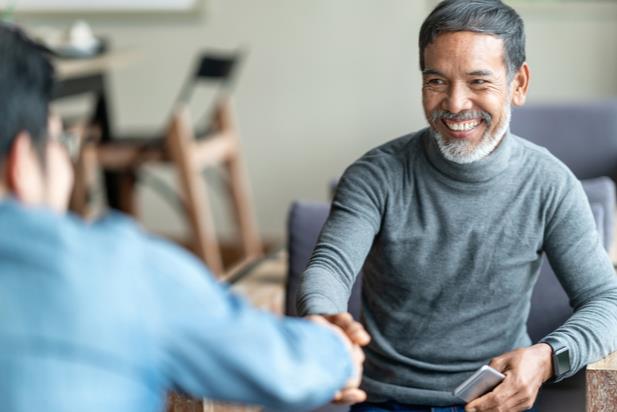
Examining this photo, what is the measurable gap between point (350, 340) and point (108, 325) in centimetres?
57

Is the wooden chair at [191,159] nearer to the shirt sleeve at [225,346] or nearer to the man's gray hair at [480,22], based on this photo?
the man's gray hair at [480,22]

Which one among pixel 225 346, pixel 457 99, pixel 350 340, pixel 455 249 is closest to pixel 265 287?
pixel 455 249

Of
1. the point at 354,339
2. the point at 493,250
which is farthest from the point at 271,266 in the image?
the point at 354,339

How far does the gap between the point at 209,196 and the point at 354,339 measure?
3488 mm

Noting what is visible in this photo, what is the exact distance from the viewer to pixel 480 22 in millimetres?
1728

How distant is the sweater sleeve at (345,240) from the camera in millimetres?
1655

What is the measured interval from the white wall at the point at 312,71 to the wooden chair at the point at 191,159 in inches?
13.8

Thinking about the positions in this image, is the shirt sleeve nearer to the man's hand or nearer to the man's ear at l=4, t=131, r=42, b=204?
the man's ear at l=4, t=131, r=42, b=204

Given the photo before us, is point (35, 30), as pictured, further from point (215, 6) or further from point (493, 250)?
point (493, 250)

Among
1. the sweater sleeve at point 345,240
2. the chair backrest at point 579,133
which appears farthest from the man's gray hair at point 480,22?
the chair backrest at point 579,133

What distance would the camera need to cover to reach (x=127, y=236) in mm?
995

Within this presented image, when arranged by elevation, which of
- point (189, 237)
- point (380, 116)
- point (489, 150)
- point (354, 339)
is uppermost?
point (489, 150)

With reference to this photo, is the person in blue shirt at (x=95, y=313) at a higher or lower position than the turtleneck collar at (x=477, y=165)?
higher

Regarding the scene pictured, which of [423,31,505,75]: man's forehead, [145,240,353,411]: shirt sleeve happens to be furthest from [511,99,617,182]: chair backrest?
[145,240,353,411]: shirt sleeve
